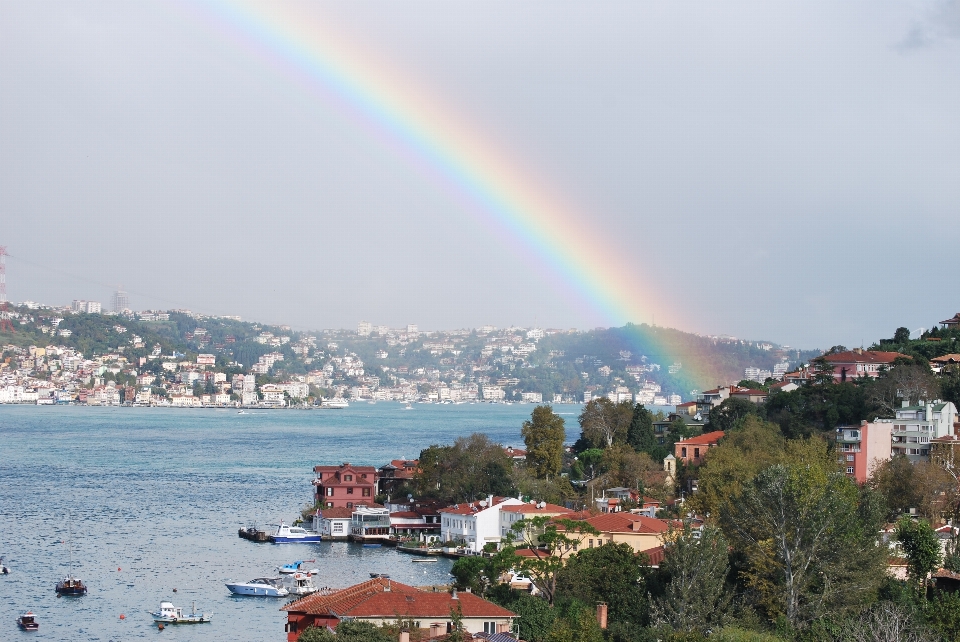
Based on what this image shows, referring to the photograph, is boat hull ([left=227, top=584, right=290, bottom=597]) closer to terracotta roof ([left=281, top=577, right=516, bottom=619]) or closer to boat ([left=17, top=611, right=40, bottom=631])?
boat ([left=17, top=611, right=40, bottom=631])

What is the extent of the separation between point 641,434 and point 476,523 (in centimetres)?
1107

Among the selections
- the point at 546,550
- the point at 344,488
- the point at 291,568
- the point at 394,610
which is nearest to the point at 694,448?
the point at 344,488

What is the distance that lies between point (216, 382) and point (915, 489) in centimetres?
15390

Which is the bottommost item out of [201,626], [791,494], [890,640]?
[201,626]

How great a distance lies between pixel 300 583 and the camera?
25.5m

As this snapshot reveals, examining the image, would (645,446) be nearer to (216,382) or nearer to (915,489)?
(915,489)

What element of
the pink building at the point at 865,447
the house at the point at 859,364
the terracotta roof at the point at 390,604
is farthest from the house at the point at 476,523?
the house at the point at 859,364

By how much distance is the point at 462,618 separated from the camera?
54.5 ft

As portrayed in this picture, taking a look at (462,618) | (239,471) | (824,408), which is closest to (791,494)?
(462,618)

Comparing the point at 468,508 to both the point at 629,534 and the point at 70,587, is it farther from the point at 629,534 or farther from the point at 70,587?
the point at 70,587

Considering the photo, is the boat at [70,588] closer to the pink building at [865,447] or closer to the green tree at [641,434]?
the pink building at [865,447]

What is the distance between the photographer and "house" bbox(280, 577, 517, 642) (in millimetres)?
16094

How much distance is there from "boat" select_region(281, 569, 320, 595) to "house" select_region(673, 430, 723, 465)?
14.3 m

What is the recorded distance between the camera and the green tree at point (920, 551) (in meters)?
19.8
